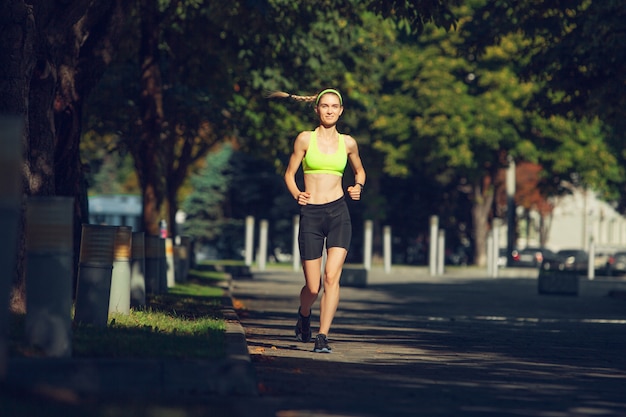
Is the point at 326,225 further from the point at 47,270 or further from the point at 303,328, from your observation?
the point at 47,270

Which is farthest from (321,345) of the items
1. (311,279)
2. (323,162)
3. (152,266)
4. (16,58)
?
(152,266)

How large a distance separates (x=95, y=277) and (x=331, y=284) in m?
2.00

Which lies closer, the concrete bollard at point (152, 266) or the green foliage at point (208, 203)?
the concrete bollard at point (152, 266)

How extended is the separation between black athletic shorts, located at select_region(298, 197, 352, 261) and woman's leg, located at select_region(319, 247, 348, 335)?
2.9 inches

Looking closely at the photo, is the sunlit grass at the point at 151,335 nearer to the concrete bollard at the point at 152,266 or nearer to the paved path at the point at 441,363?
the paved path at the point at 441,363

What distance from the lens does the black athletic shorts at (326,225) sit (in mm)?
12305

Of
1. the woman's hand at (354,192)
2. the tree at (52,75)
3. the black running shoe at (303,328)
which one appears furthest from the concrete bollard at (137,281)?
the woman's hand at (354,192)

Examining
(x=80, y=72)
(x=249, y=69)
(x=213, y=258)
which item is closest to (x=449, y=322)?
(x=80, y=72)

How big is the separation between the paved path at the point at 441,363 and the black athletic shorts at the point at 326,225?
A: 0.93m

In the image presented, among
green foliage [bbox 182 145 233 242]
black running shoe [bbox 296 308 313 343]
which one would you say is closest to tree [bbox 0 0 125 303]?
black running shoe [bbox 296 308 313 343]

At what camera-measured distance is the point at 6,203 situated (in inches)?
299

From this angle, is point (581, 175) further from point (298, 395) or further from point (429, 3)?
point (298, 395)

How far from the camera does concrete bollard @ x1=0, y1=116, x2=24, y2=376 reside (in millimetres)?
7547

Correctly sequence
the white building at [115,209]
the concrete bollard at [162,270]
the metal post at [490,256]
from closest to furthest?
the concrete bollard at [162,270]
the metal post at [490,256]
the white building at [115,209]
